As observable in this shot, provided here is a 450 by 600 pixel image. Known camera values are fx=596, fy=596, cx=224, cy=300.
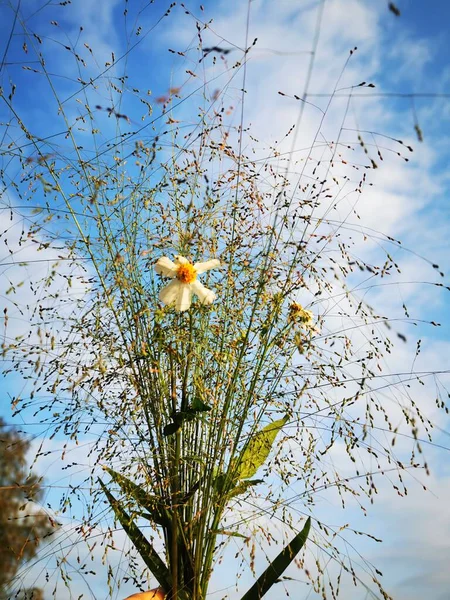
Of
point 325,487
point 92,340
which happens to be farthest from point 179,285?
point 325,487

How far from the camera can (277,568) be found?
1874 millimetres

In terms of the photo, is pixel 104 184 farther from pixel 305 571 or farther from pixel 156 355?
pixel 305 571

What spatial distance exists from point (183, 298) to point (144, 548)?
0.80 m

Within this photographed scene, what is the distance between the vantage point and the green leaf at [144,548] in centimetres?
183

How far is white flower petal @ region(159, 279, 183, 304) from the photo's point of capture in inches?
67.5

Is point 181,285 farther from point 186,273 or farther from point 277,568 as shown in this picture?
point 277,568

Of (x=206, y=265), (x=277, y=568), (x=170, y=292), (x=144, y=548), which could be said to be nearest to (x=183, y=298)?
(x=170, y=292)

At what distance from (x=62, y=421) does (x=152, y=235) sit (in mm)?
682

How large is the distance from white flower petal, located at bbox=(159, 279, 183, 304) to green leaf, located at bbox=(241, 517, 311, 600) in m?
0.85

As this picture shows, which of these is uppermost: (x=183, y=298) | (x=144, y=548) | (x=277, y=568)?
(x=183, y=298)

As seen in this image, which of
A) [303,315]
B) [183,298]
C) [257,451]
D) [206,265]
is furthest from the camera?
[303,315]

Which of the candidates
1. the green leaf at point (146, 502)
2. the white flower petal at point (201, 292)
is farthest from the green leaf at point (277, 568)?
the white flower petal at point (201, 292)

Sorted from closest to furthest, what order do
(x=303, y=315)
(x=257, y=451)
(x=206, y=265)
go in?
(x=206, y=265) → (x=257, y=451) → (x=303, y=315)

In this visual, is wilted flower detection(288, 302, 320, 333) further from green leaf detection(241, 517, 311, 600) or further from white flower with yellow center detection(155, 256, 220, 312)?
green leaf detection(241, 517, 311, 600)
